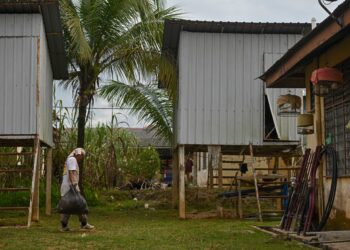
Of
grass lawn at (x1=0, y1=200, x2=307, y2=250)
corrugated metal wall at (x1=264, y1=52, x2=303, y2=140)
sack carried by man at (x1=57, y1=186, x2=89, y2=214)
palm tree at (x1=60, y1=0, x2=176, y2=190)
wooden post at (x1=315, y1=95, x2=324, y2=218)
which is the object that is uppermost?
palm tree at (x1=60, y1=0, x2=176, y2=190)

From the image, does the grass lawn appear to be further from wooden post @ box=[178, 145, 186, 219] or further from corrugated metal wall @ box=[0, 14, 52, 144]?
corrugated metal wall @ box=[0, 14, 52, 144]

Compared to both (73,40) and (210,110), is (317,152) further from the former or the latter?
(73,40)

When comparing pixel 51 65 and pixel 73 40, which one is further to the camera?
pixel 51 65

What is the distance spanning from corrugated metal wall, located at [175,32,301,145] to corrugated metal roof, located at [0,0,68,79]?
311 centimetres

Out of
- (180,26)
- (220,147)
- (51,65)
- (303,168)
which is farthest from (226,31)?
(303,168)

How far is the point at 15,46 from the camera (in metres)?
14.2

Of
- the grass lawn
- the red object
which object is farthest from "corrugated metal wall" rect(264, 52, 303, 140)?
the red object

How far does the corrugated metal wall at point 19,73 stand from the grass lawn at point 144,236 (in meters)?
2.26

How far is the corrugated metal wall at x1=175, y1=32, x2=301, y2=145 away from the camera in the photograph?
15.6 m

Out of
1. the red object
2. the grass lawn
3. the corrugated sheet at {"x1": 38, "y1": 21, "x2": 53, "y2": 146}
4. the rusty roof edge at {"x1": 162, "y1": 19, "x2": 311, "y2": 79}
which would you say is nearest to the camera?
the grass lawn

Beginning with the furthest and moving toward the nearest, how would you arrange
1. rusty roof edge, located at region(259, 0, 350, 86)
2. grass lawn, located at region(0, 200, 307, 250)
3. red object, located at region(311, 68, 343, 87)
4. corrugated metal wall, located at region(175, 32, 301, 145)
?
corrugated metal wall, located at region(175, 32, 301, 145)
red object, located at region(311, 68, 343, 87)
grass lawn, located at region(0, 200, 307, 250)
rusty roof edge, located at region(259, 0, 350, 86)

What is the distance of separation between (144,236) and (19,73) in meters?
5.47

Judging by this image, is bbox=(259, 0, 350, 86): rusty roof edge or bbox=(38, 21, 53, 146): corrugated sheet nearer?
bbox=(259, 0, 350, 86): rusty roof edge

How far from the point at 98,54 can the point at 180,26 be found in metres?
2.87
